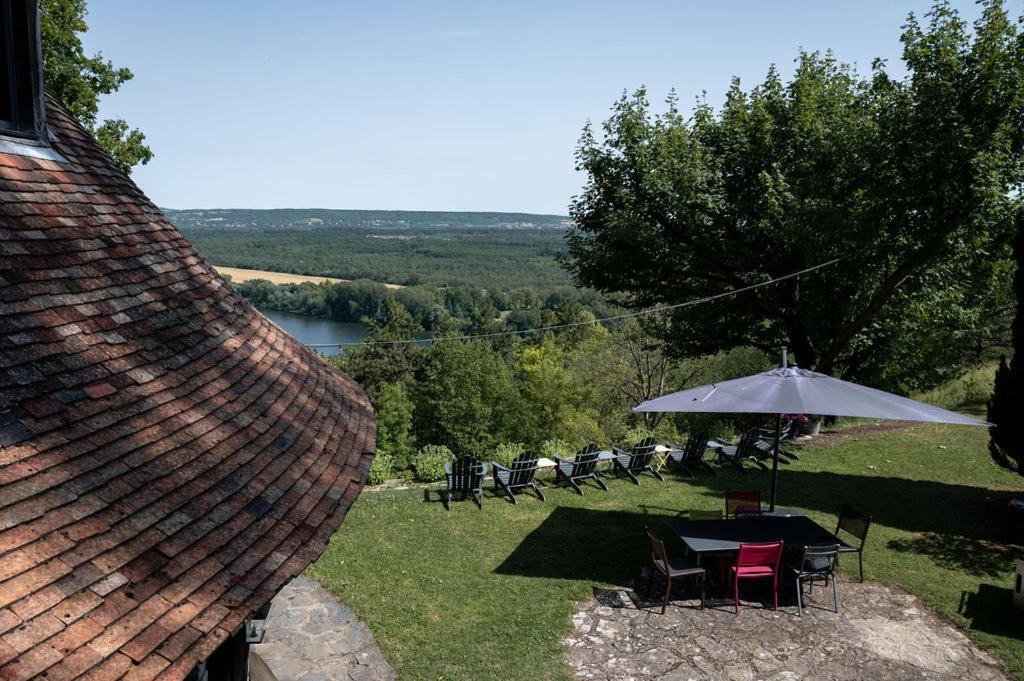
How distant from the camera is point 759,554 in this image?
28.1 ft

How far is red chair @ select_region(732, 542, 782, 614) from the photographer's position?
8.52 metres

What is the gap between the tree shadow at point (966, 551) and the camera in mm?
10102

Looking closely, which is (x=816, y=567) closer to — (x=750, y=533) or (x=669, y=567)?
(x=750, y=533)

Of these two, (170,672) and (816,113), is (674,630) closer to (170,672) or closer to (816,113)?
(170,672)

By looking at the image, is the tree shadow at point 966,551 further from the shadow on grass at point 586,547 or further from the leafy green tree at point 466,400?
the leafy green tree at point 466,400

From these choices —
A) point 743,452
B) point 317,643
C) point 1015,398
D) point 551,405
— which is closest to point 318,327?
point 551,405

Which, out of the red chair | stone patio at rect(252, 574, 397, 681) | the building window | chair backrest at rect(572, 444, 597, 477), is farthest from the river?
the building window

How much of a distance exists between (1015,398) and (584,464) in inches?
290

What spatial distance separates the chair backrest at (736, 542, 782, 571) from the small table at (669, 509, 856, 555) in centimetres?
21

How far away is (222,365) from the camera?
14.5 ft

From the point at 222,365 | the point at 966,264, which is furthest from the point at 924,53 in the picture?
the point at 222,365

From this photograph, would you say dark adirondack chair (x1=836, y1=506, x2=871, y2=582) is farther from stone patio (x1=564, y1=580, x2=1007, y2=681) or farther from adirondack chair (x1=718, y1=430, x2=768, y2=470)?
adirondack chair (x1=718, y1=430, x2=768, y2=470)

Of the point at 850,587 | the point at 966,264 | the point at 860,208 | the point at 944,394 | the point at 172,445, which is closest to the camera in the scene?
the point at 172,445

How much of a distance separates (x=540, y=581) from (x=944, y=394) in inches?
846
